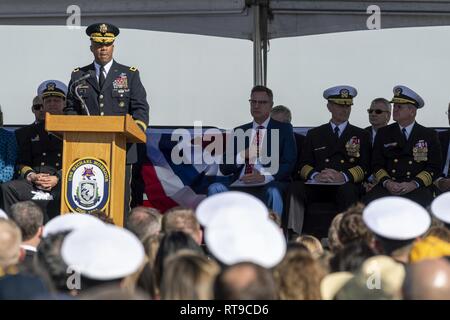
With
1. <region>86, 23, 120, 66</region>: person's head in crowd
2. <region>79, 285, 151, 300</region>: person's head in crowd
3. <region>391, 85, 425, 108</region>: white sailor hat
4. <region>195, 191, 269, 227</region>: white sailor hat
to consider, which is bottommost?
<region>79, 285, 151, 300</region>: person's head in crowd

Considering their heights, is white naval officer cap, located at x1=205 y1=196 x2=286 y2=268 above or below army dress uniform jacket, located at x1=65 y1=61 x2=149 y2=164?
below

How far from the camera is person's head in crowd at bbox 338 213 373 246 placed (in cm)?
496

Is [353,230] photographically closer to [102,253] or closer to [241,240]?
[241,240]

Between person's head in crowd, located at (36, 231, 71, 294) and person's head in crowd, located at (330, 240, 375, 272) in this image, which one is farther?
person's head in crowd, located at (330, 240, 375, 272)

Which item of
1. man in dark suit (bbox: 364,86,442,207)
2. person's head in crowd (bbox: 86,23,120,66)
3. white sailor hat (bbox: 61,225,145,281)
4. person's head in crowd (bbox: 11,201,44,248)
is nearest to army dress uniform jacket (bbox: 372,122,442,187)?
man in dark suit (bbox: 364,86,442,207)

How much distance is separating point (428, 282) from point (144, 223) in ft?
7.91

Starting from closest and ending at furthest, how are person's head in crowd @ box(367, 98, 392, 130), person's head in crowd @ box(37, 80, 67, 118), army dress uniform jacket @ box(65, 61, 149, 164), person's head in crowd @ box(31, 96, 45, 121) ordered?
army dress uniform jacket @ box(65, 61, 149, 164)
person's head in crowd @ box(37, 80, 67, 118)
person's head in crowd @ box(367, 98, 392, 130)
person's head in crowd @ box(31, 96, 45, 121)

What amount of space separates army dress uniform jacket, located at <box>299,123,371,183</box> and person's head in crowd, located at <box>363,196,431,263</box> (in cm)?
330

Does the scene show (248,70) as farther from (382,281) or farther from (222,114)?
(382,281)

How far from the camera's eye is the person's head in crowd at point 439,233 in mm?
A: 4996

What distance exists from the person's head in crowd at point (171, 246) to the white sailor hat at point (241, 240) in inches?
22.1

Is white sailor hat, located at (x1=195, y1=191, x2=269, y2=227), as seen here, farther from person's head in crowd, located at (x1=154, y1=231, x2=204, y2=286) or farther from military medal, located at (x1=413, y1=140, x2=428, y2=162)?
military medal, located at (x1=413, y1=140, x2=428, y2=162)

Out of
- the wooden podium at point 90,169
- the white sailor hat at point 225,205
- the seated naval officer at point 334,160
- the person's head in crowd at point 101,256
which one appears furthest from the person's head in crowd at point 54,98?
the person's head in crowd at point 101,256

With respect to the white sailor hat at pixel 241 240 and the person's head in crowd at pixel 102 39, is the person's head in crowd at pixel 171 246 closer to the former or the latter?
the white sailor hat at pixel 241 240
